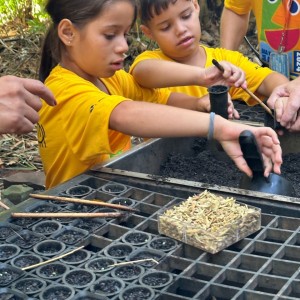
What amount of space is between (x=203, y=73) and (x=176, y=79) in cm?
15

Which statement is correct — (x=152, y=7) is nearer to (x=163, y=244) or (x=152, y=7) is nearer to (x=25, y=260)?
(x=163, y=244)

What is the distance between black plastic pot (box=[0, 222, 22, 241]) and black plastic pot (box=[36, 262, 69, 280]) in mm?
228

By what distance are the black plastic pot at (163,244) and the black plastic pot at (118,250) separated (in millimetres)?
61

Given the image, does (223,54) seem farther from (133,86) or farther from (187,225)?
(187,225)

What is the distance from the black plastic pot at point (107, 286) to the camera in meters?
1.67

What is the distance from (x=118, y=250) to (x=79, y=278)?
179 mm

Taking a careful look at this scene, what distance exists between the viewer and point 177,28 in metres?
3.06

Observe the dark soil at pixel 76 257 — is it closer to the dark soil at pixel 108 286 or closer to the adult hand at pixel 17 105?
the dark soil at pixel 108 286

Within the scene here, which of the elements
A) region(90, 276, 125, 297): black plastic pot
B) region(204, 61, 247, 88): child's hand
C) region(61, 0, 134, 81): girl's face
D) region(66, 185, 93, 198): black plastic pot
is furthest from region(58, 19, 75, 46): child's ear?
region(90, 276, 125, 297): black plastic pot

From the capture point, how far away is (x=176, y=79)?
9.66ft

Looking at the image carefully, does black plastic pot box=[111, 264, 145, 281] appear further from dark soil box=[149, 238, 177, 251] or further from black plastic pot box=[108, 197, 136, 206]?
black plastic pot box=[108, 197, 136, 206]

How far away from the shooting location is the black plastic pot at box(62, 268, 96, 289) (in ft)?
5.63

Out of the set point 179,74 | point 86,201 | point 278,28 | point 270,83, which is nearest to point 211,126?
point 86,201

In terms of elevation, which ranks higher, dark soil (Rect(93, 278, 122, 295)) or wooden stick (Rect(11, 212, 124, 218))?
wooden stick (Rect(11, 212, 124, 218))
